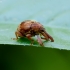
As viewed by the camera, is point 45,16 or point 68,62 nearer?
point 45,16

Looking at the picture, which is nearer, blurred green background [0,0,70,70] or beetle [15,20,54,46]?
blurred green background [0,0,70,70]

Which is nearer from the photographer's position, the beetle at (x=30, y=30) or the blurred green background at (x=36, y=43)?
the blurred green background at (x=36, y=43)

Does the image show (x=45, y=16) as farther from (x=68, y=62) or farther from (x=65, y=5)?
(x=68, y=62)

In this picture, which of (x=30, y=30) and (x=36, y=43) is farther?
(x=30, y=30)

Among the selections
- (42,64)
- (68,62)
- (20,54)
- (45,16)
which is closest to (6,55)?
(20,54)
